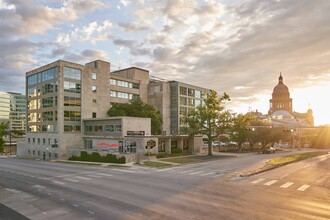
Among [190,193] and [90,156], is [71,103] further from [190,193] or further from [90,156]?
[190,193]

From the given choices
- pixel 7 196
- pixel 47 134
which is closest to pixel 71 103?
pixel 47 134

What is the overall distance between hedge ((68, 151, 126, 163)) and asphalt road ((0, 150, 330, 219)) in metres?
15.8

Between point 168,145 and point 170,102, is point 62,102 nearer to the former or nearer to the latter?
point 168,145

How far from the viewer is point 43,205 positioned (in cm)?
1859

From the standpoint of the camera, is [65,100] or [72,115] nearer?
[65,100]

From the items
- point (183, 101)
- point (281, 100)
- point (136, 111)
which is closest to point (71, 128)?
point (136, 111)

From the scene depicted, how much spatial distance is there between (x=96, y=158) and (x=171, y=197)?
104 feet

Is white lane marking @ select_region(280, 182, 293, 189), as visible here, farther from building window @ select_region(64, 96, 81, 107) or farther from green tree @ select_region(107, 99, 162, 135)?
building window @ select_region(64, 96, 81, 107)

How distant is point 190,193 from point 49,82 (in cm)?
5112

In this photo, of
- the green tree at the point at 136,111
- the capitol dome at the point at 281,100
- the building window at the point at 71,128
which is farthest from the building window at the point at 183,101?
the capitol dome at the point at 281,100

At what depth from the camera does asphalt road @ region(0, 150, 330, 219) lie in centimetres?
1616

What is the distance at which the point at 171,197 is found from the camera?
66.1ft

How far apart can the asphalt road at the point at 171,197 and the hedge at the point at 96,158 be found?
15.8m

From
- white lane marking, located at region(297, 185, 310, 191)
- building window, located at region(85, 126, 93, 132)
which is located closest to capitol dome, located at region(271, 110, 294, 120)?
building window, located at region(85, 126, 93, 132)
